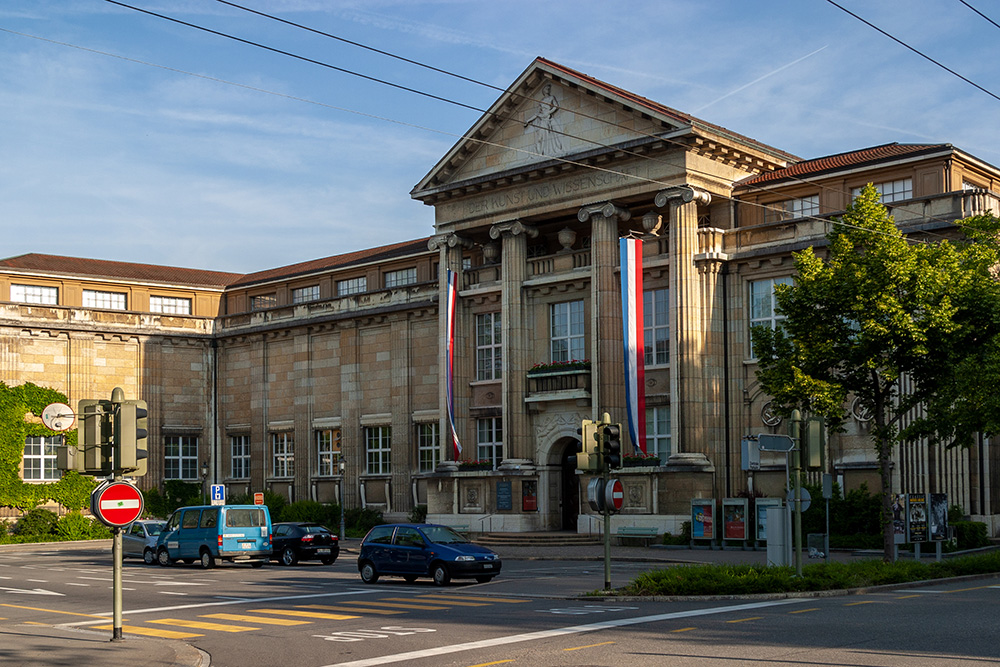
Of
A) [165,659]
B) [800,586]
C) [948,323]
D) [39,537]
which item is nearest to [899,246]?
[948,323]

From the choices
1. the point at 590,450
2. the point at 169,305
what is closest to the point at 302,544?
the point at 590,450

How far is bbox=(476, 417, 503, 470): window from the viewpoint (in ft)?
160

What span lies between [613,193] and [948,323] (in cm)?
1825

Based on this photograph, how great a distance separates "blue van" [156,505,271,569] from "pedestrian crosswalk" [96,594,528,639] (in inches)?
459

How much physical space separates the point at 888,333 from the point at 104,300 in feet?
147

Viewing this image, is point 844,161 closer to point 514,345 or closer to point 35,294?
point 514,345

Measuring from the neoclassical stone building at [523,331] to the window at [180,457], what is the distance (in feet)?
0.34

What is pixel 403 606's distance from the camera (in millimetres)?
22641

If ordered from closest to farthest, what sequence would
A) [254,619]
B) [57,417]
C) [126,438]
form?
[126,438], [254,619], [57,417]

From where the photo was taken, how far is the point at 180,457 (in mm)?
61562

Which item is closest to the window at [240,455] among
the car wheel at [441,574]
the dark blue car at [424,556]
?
the dark blue car at [424,556]

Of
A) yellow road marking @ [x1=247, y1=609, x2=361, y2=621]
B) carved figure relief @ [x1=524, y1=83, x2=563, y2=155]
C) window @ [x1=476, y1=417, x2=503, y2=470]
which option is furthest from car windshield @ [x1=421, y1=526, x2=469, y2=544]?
carved figure relief @ [x1=524, y1=83, x2=563, y2=155]

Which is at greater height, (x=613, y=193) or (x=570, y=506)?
(x=613, y=193)

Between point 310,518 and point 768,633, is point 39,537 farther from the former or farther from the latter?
point 768,633
